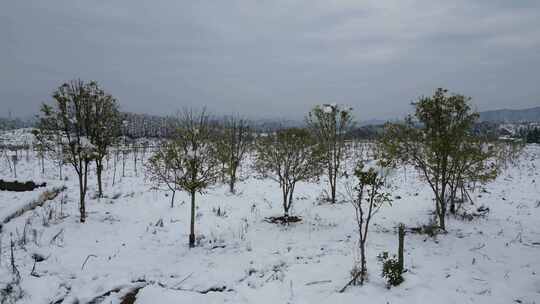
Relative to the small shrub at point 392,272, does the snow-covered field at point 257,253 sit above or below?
below

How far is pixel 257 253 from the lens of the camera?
977 centimetres

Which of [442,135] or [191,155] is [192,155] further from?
[442,135]

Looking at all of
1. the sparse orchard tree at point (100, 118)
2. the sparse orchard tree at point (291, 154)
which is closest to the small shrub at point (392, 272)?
the sparse orchard tree at point (291, 154)

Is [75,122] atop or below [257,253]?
atop

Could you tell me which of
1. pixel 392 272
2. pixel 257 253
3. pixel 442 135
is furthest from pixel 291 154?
pixel 392 272

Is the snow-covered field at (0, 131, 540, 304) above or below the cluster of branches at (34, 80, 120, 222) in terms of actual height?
below

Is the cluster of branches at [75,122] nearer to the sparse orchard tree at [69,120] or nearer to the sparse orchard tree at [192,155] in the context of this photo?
the sparse orchard tree at [69,120]

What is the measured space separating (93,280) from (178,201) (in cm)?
859

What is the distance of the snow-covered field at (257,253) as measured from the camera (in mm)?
7117

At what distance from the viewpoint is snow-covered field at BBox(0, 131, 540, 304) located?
7117mm

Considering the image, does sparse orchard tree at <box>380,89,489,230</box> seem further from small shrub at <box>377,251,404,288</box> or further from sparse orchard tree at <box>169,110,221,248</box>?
sparse orchard tree at <box>169,110,221,248</box>

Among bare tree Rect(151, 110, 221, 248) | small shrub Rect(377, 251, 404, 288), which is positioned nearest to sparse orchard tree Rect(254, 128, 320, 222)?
bare tree Rect(151, 110, 221, 248)

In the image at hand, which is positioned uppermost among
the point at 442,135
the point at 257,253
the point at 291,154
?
the point at 442,135

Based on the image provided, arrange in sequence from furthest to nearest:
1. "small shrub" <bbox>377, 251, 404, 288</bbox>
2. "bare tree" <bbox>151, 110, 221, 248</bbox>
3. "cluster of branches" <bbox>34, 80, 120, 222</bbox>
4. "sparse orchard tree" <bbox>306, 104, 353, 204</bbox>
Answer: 1. "sparse orchard tree" <bbox>306, 104, 353, 204</bbox>
2. "cluster of branches" <bbox>34, 80, 120, 222</bbox>
3. "bare tree" <bbox>151, 110, 221, 248</bbox>
4. "small shrub" <bbox>377, 251, 404, 288</bbox>
